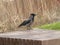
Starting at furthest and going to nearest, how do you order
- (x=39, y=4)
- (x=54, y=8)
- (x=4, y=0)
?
(x=54, y=8)
(x=39, y=4)
(x=4, y=0)

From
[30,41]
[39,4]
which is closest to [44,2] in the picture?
[39,4]

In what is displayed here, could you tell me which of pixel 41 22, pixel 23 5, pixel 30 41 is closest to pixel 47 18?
pixel 41 22

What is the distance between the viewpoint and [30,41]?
1828 mm

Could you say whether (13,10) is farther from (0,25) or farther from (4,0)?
(0,25)

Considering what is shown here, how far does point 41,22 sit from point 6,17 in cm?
152

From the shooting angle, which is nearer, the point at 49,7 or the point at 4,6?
the point at 4,6

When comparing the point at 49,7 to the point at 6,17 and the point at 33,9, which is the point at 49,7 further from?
the point at 6,17

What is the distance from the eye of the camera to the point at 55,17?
8906 millimetres

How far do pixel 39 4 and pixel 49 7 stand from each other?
15.9 inches

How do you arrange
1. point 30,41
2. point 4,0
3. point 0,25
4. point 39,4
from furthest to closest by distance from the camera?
point 39,4 → point 4,0 → point 0,25 → point 30,41

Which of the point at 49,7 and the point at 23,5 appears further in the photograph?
the point at 49,7

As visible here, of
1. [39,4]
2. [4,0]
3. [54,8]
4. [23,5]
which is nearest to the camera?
[4,0]

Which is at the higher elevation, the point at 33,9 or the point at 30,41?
the point at 30,41

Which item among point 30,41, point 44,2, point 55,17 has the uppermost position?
point 30,41
